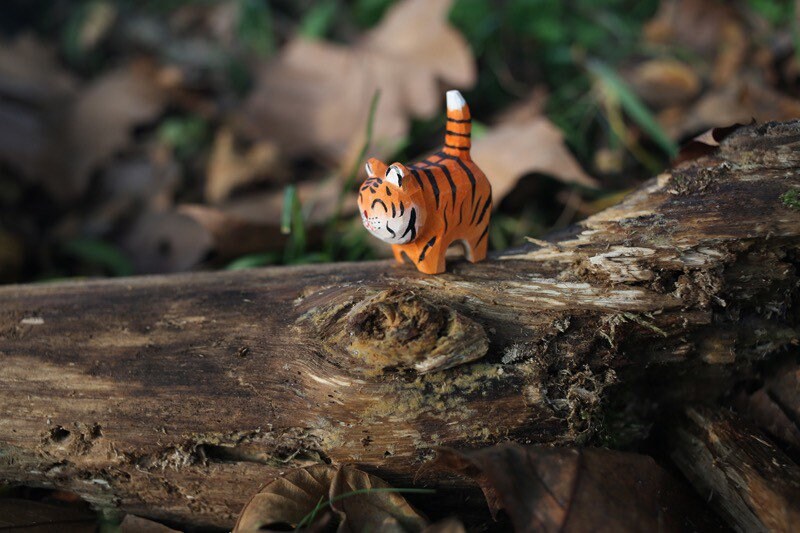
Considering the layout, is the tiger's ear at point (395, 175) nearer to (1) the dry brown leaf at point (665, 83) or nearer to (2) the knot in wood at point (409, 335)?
(2) the knot in wood at point (409, 335)

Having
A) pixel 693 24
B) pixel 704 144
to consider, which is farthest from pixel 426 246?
pixel 693 24

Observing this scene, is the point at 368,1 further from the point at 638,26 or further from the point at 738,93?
the point at 738,93

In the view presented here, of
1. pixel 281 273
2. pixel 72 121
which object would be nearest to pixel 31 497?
pixel 281 273

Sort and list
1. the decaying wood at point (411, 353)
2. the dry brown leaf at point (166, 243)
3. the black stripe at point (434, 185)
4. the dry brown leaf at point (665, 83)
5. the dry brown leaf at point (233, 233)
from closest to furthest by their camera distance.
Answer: the decaying wood at point (411, 353)
the black stripe at point (434, 185)
the dry brown leaf at point (233, 233)
the dry brown leaf at point (166, 243)
the dry brown leaf at point (665, 83)

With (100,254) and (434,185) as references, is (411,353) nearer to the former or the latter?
(434,185)

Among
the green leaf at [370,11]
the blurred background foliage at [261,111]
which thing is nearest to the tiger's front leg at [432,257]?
the blurred background foliage at [261,111]

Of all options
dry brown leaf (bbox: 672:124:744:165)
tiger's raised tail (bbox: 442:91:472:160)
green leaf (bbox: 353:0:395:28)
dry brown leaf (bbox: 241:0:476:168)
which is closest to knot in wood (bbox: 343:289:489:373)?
tiger's raised tail (bbox: 442:91:472:160)
